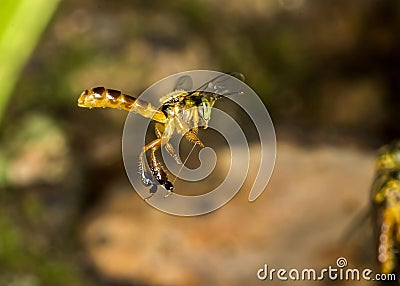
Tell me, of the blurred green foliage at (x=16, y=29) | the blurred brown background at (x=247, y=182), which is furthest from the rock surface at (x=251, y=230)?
the blurred green foliage at (x=16, y=29)

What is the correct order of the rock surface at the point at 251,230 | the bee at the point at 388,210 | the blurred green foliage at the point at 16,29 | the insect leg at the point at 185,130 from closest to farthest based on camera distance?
the insect leg at the point at 185,130
the bee at the point at 388,210
the blurred green foliage at the point at 16,29
the rock surface at the point at 251,230

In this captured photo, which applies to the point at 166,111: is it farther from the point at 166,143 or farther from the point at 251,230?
the point at 251,230

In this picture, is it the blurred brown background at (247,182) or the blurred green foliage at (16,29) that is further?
the blurred brown background at (247,182)

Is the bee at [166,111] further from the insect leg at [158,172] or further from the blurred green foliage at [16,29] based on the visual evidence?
the blurred green foliage at [16,29]

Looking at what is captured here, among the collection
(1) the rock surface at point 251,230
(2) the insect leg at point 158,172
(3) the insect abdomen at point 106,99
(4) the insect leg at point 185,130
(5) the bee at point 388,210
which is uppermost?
(1) the rock surface at point 251,230

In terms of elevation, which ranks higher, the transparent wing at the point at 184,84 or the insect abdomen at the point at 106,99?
the transparent wing at the point at 184,84

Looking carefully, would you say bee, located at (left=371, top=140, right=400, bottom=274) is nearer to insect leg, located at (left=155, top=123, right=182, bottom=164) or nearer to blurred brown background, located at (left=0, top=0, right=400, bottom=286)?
blurred brown background, located at (left=0, top=0, right=400, bottom=286)

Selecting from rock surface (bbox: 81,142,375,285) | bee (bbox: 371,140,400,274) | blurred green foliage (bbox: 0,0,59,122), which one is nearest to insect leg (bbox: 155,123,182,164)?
bee (bbox: 371,140,400,274)
